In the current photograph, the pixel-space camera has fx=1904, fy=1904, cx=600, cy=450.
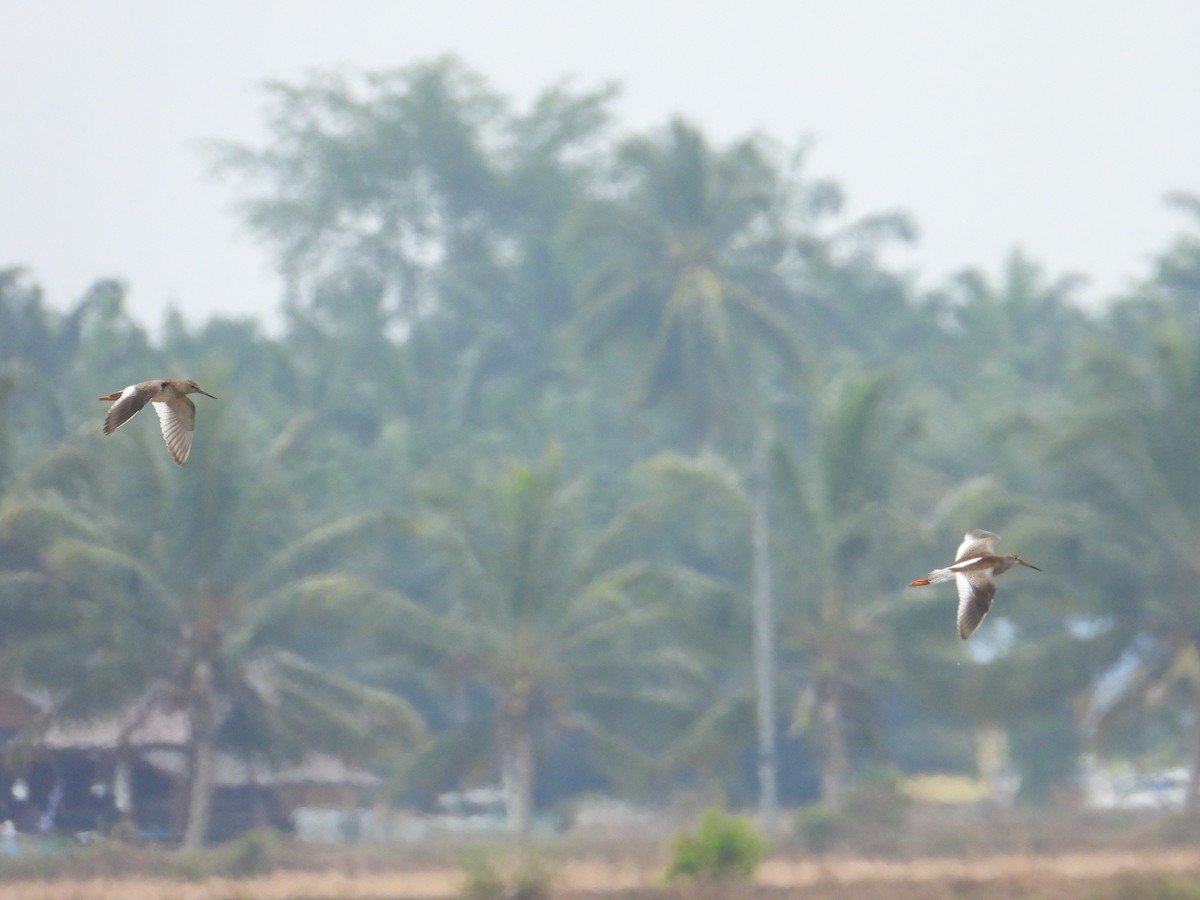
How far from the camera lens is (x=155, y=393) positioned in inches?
370

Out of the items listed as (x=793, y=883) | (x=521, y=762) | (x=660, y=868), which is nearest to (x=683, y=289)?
(x=521, y=762)

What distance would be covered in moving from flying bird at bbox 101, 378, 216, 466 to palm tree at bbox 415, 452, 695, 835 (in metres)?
17.4

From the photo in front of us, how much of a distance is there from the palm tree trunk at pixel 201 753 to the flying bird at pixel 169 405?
56.8ft

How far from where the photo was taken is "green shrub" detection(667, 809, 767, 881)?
71.8ft

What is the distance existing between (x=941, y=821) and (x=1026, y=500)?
5.99 m

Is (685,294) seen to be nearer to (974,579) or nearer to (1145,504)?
(1145,504)

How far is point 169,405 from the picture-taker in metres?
9.71

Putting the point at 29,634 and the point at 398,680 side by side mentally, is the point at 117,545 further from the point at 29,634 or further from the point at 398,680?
the point at 398,680

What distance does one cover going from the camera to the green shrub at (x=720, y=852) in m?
21.9

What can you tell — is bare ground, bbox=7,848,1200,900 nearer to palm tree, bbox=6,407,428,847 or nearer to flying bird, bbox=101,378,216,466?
palm tree, bbox=6,407,428,847

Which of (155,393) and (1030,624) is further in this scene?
(1030,624)

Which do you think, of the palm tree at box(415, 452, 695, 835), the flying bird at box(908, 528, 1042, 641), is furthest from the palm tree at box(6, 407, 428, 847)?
the flying bird at box(908, 528, 1042, 641)

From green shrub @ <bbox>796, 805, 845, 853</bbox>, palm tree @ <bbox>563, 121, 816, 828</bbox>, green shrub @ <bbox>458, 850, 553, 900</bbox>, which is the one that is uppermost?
palm tree @ <bbox>563, 121, 816, 828</bbox>

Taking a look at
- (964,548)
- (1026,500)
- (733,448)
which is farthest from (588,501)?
(964,548)
